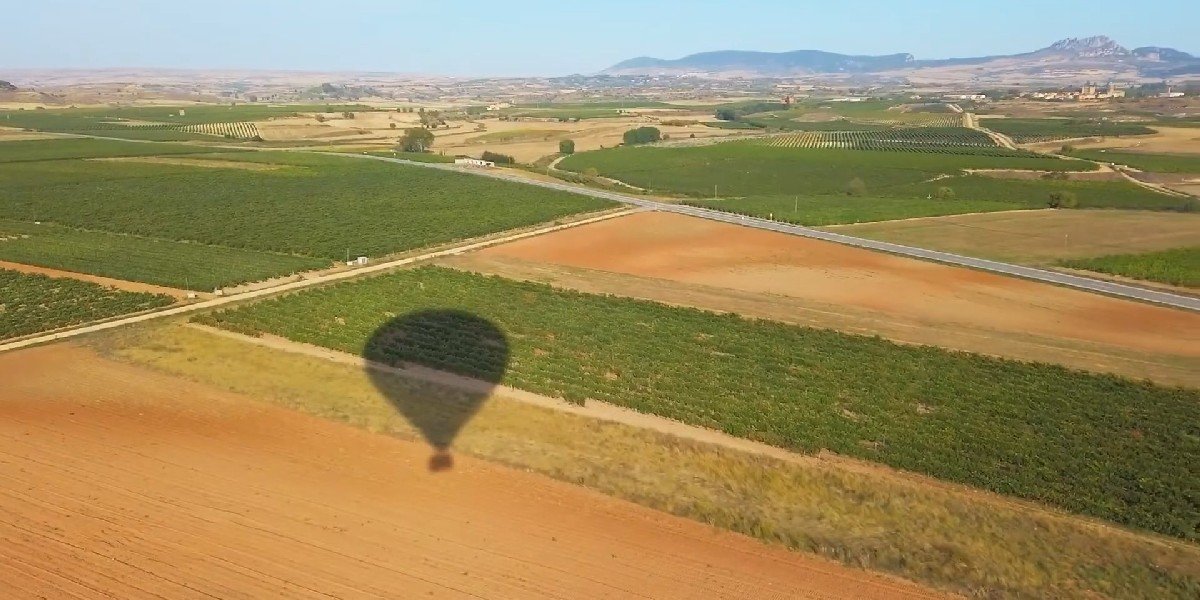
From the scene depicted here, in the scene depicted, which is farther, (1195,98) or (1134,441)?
(1195,98)

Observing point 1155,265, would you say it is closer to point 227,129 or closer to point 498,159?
point 498,159

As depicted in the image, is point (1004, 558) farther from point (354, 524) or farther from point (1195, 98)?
point (1195, 98)

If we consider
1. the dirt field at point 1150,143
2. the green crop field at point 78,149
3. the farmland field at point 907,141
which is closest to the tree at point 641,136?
the farmland field at point 907,141

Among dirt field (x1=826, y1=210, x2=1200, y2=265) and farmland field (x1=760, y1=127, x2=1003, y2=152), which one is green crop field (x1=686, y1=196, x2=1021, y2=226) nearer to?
dirt field (x1=826, y1=210, x2=1200, y2=265)

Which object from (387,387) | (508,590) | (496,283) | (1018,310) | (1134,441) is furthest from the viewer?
(496,283)

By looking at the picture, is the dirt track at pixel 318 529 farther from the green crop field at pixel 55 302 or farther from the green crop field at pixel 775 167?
the green crop field at pixel 775 167

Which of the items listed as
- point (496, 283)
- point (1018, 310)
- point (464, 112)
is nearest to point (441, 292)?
point (496, 283)

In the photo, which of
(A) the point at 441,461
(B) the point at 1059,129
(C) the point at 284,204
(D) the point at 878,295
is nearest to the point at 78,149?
(C) the point at 284,204
